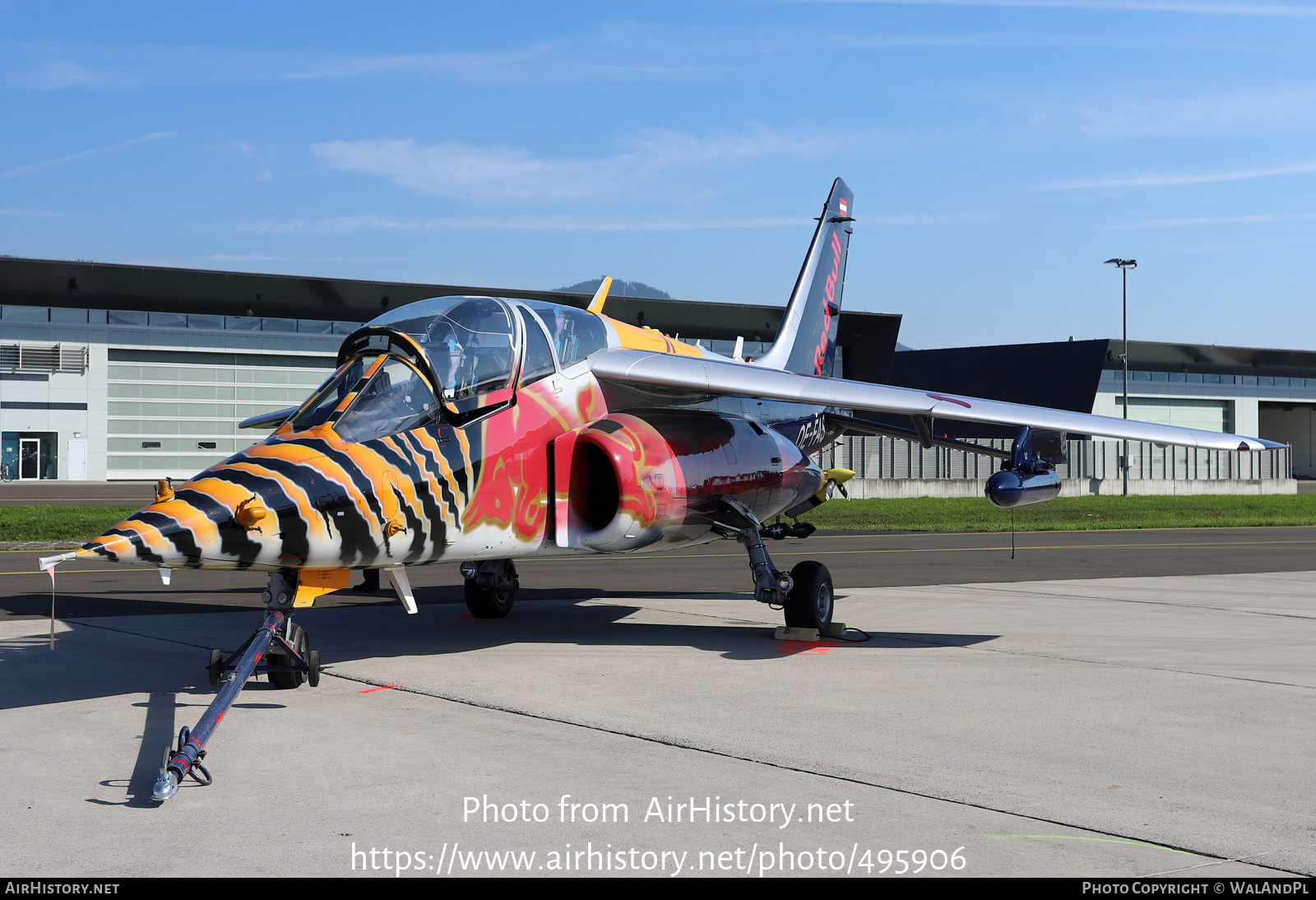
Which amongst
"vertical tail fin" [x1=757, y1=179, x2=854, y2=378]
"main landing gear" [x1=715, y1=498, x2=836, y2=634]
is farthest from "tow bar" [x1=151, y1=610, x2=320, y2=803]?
"vertical tail fin" [x1=757, y1=179, x2=854, y2=378]

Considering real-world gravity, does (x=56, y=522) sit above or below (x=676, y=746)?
above

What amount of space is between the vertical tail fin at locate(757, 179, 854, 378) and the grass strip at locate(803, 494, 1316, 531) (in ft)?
49.7

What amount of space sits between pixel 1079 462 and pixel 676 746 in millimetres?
46772

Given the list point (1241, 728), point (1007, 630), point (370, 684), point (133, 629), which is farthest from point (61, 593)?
point (1241, 728)

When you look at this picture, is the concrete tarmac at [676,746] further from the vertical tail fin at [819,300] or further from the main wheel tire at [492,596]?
the vertical tail fin at [819,300]

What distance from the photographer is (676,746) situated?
22.5 ft

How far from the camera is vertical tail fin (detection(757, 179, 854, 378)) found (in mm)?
16000

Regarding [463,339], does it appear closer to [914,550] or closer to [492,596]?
[492,596]

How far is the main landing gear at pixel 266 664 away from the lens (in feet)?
19.9

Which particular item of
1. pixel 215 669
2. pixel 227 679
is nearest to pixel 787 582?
pixel 215 669

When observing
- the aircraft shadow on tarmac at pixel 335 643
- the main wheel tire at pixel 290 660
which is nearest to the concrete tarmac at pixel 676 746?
the aircraft shadow on tarmac at pixel 335 643

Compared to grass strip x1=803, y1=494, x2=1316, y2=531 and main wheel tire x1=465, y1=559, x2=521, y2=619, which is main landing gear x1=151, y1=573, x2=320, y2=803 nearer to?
main wheel tire x1=465, y1=559, x2=521, y2=619

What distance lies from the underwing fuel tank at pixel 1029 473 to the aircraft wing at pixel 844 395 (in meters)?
0.49
